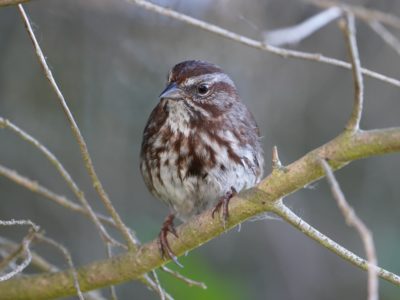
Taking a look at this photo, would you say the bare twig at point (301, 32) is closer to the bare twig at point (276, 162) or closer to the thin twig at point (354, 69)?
the bare twig at point (276, 162)

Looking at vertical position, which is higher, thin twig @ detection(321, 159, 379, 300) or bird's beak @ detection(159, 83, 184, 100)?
bird's beak @ detection(159, 83, 184, 100)

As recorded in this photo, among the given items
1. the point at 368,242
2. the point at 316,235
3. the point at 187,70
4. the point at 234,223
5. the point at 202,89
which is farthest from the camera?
the point at 202,89

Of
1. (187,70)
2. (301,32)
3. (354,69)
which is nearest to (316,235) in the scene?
(354,69)

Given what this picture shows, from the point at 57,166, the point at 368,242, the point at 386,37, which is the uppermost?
the point at 386,37

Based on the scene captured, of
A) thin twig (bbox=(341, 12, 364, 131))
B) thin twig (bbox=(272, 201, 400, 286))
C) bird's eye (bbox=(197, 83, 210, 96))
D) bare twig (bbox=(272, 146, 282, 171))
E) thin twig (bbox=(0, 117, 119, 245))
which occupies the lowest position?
thin twig (bbox=(272, 201, 400, 286))

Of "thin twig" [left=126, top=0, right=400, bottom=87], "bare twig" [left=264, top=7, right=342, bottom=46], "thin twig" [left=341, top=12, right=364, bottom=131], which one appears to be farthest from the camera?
"bare twig" [left=264, top=7, right=342, bottom=46]

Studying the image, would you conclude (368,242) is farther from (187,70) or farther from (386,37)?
(187,70)

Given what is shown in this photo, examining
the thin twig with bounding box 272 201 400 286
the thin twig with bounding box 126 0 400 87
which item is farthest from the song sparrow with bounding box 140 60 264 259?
the thin twig with bounding box 272 201 400 286

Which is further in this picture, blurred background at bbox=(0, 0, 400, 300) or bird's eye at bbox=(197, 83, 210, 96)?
blurred background at bbox=(0, 0, 400, 300)

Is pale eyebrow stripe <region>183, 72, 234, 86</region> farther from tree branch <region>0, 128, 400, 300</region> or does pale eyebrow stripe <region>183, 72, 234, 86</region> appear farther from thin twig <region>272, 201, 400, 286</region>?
thin twig <region>272, 201, 400, 286</region>
